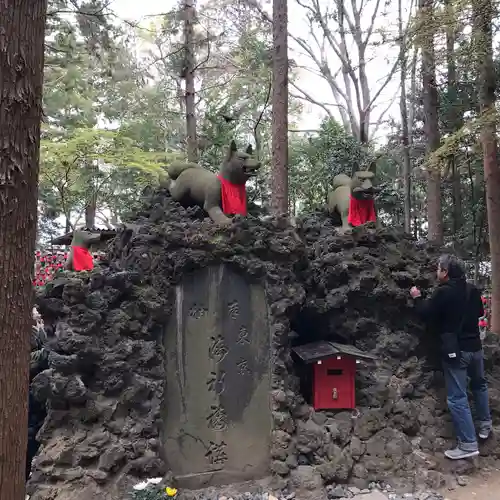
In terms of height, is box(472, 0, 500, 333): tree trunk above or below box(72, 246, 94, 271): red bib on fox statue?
above

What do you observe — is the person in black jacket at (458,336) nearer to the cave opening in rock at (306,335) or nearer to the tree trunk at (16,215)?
the cave opening in rock at (306,335)

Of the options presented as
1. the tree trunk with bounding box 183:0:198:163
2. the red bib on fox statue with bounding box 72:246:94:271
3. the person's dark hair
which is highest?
the tree trunk with bounding box 183:0:198:163

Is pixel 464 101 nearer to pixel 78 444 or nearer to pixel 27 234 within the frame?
pixel 78 444

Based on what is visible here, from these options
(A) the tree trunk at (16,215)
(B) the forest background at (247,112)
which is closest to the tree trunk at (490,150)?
(B) the forest background at (247,112)

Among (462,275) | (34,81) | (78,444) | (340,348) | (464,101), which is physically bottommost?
(78,444)

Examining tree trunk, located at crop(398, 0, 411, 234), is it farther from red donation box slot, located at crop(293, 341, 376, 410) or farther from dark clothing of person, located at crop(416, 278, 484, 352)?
red donation box slot, located at crop(293, 341, 376, 410)

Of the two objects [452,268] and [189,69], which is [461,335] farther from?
[189,69]

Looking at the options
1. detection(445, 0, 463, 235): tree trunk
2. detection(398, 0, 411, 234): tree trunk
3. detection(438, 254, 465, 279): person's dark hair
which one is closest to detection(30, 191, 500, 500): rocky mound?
detection(438, 254, 465, 279): person's dark hair

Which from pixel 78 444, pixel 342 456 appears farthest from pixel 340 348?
pixel 78 444

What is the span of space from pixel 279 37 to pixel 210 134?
16.6 ft

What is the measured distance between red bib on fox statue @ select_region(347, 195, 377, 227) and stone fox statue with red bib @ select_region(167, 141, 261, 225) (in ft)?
4.74

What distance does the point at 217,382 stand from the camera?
4.41 m

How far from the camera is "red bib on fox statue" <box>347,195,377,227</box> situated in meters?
5.82

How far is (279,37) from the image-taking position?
24.4 feet
